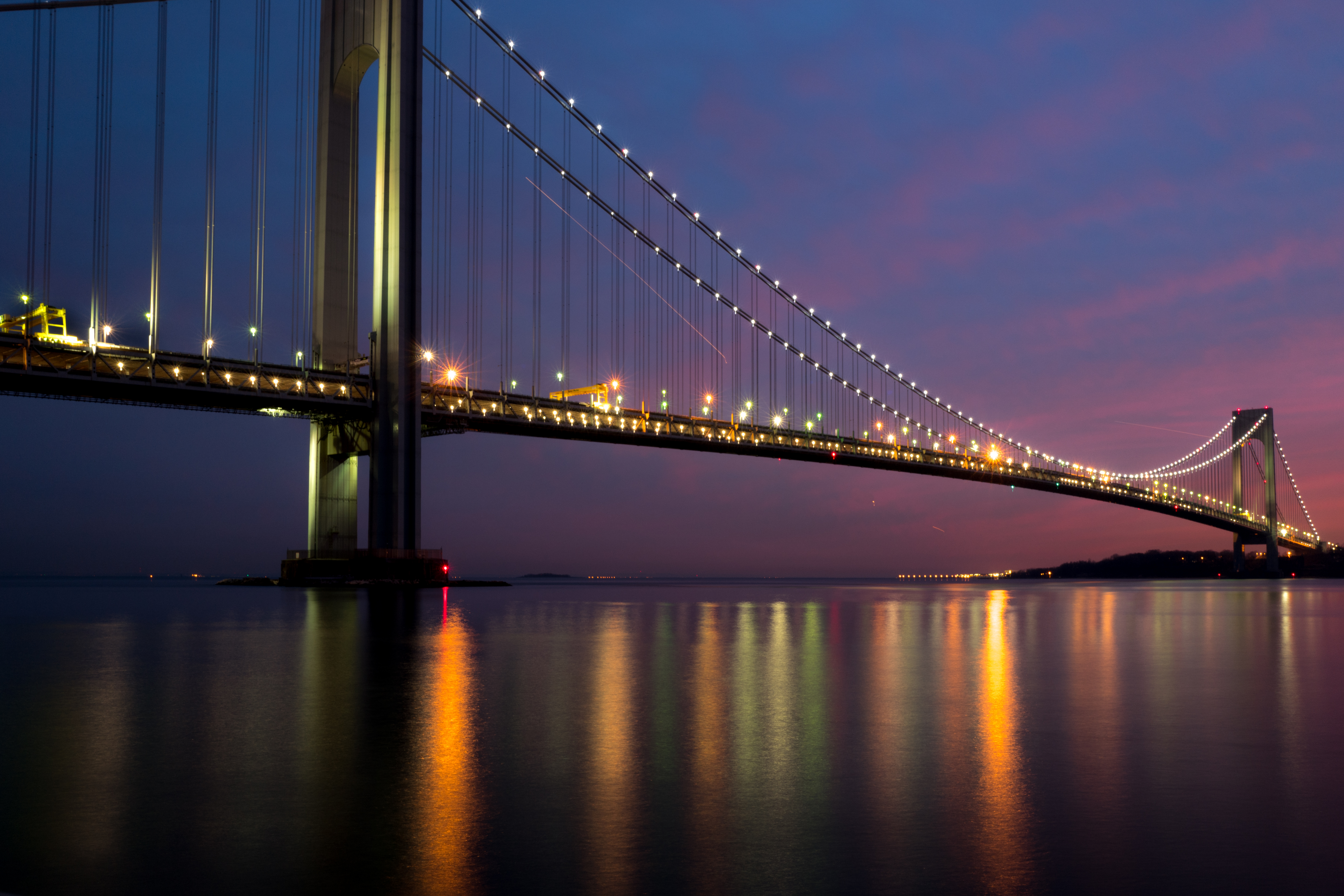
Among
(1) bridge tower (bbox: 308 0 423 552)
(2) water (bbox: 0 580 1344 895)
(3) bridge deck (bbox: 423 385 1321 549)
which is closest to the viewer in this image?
(2) water (bbox: 0 580 1344 895)

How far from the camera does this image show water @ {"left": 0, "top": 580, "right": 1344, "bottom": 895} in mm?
4883

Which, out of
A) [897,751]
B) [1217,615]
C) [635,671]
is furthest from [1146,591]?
[897,751]

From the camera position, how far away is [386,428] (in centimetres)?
4872

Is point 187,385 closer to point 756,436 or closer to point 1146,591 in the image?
point 756,436

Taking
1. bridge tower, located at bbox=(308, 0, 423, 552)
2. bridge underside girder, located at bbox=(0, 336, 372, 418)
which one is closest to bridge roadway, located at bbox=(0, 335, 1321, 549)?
bridge underside girder, located at bbox=(0, 336, 372, 418)

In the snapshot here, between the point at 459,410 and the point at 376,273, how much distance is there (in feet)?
31.2

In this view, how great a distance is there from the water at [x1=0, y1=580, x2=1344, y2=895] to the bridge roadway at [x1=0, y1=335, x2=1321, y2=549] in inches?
1203

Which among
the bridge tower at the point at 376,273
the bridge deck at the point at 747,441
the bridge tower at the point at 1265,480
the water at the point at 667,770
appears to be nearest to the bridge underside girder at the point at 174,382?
the bridge tower at the point at 376,273

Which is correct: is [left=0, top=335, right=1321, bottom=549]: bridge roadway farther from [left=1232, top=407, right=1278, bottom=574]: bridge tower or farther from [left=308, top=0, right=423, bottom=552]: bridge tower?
[left=1232, top=407, right=1278, bottom=574]: bridge tower

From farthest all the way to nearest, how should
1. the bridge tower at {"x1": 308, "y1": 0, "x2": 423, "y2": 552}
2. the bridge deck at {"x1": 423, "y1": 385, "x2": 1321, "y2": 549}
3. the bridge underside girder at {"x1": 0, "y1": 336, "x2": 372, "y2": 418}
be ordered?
the bridge deck at {"x1": 423, "y1": 385, "x2": 1321, "y2": 549}, the bridge tower at {"x1": 308, "y1": 0, "x2": 423, "y2": 552}, the bridge underside girder at {"x1": 0, "y1": 336, "x2": 372, "y2": 418}

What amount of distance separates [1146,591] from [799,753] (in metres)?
63.4

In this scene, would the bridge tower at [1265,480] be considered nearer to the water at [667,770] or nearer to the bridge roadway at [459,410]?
the bridge roadway at [459,410]

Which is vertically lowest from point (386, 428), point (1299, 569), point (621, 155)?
point (1299, 569)

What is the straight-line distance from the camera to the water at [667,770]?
16.0ft
